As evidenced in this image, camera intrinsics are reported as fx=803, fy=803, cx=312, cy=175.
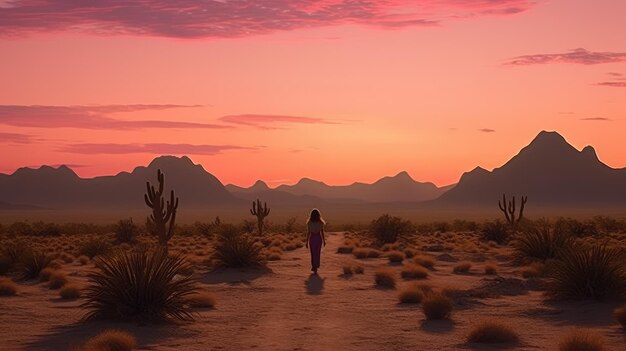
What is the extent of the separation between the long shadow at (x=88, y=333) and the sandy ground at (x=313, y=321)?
0.7 inches

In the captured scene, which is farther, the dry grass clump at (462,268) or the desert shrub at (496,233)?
the desert shrub at (496,233)

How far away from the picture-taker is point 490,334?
45.7ft

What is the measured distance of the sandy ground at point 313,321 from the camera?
45.7 feet

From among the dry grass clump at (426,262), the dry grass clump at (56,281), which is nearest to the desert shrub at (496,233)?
the dry grass clump at (426,262)

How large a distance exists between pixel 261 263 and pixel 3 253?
32.7ft

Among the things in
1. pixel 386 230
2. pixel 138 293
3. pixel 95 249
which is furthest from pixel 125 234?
pixel 138 293

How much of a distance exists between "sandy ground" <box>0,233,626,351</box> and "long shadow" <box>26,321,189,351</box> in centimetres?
2

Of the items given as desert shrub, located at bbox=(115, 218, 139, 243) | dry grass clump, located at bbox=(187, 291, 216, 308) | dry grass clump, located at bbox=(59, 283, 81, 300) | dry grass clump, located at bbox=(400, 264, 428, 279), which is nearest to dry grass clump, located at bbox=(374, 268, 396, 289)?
dry grass clump, located at bbox=(400, 264, 428, 279)

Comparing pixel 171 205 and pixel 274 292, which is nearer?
pixel 274 292

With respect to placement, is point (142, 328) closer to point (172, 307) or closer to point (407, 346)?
point (172, 307)

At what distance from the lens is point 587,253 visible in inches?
760

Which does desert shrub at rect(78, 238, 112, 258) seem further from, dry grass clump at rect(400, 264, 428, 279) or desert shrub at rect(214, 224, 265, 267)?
dry grass clump at rect(400, 264, 428, 279)

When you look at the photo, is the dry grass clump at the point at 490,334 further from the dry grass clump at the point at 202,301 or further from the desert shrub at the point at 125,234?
the desert shrub at the point at 125,234

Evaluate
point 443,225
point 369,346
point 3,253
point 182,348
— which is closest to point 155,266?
point 182,348
